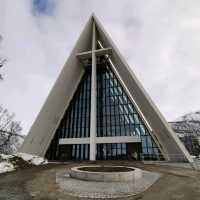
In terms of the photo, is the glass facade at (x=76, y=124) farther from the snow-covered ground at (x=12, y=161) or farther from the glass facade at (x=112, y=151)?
the snow-covered ground at (x=12, y=161)

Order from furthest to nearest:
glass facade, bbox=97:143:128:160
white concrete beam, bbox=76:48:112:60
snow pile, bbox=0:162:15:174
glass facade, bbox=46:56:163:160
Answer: white concrete beam, bbox=76:48:112:60, glass facade, bbox=46:56:163:160, glass facade, bbox=97:143:128:160, snow pile, bbox=0:162:15:174

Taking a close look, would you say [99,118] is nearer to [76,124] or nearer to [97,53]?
[76,124]

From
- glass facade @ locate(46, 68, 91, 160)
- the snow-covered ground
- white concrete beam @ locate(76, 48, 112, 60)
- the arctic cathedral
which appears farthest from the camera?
white concrete beam @ locate(76, 48, 112, 60)

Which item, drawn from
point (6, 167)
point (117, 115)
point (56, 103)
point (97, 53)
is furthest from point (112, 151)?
point (97, 53)

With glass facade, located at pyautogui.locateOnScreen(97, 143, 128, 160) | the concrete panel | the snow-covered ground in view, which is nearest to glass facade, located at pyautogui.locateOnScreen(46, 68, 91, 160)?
the concrete panel

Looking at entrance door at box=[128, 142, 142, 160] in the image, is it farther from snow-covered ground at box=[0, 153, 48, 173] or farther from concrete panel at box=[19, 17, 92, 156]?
concrete panel at box=[19, 17, 92, 156]

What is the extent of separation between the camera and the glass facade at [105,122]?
21547 mm

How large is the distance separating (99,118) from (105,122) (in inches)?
46.1

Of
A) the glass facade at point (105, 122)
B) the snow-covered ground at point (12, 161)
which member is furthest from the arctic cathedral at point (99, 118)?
the snow-covered ground at point (12, 161)

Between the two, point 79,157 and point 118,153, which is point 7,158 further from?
point 118,153

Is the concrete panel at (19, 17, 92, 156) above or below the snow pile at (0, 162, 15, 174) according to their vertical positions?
above

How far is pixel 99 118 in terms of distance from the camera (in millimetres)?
24375

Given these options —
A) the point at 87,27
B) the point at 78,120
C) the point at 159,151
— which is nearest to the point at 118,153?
the point at 159,151

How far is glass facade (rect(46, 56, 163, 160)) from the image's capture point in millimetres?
21547
